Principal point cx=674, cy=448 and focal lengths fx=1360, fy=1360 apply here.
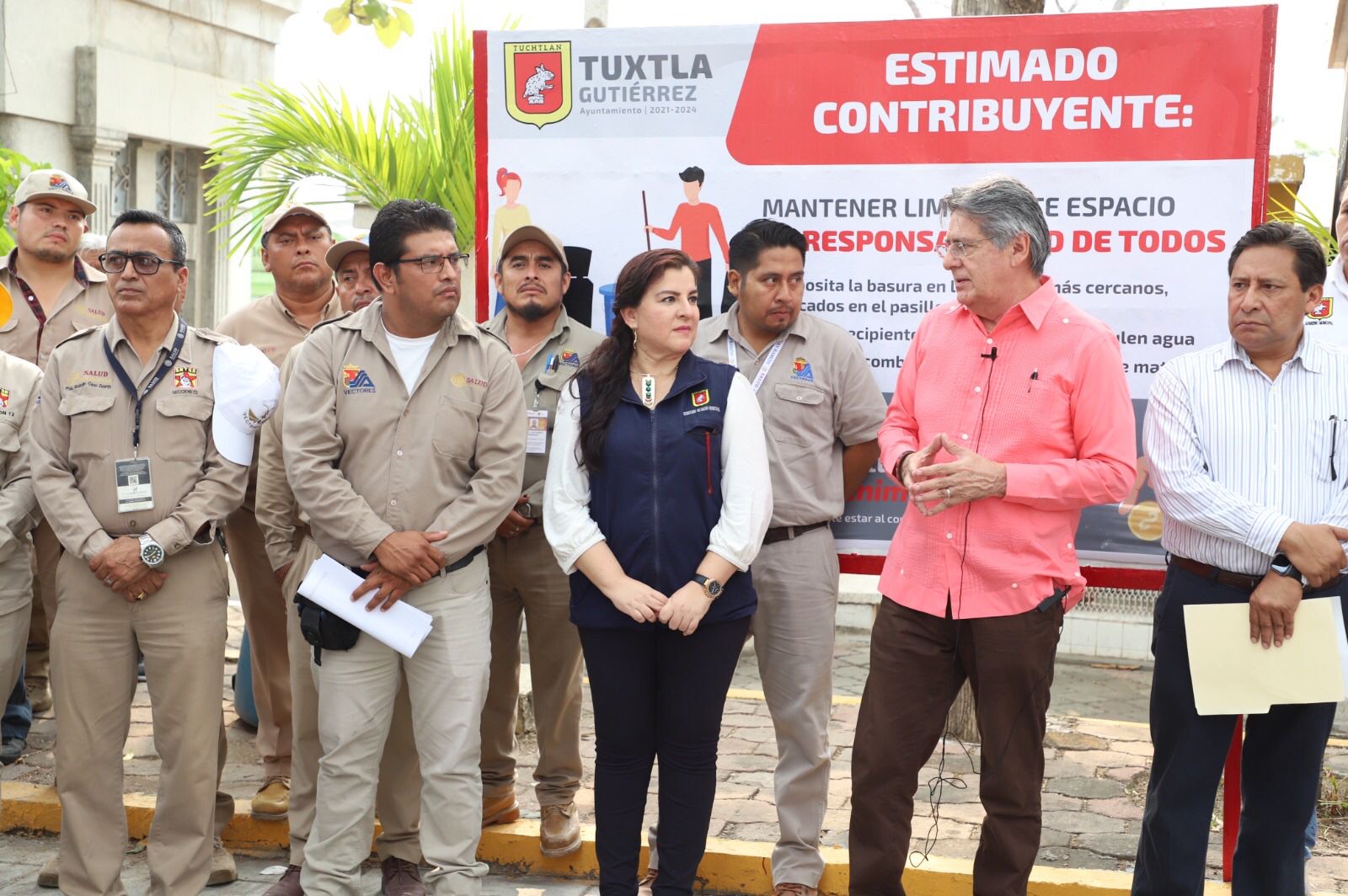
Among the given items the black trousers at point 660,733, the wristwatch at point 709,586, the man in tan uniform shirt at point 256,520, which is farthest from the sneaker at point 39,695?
the wristwatch at point 709,586

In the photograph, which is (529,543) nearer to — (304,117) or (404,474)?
(404,474)

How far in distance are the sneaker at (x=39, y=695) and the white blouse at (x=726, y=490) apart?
3.71 metres

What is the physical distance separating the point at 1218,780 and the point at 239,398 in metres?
3.34

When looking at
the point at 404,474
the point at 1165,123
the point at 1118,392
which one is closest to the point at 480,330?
the point at 404,474

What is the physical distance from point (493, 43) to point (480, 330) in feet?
4.84

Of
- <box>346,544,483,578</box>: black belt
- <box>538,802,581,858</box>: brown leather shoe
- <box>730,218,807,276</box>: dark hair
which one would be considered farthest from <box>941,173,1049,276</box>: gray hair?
<box>538,802,581,858</box>: brown leather shoe

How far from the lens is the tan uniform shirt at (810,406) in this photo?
4.71 metres

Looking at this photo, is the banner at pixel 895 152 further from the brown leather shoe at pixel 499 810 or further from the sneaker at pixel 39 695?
the sneaker at pixel 39 695

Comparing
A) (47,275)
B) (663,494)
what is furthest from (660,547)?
(47,275)

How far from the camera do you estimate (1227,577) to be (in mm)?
4020

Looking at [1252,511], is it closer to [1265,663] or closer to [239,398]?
[1265,663]

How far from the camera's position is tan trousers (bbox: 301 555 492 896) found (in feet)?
14.3

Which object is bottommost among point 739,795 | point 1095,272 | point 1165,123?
point 739,795

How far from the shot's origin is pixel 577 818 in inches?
205
